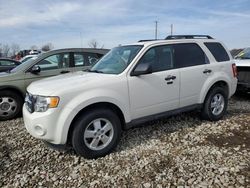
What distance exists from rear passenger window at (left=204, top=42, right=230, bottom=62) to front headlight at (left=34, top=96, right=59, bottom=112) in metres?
3.42

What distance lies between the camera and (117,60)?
4.58m

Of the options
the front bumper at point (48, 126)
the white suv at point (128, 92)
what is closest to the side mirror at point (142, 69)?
the white suv at point (128, 92)

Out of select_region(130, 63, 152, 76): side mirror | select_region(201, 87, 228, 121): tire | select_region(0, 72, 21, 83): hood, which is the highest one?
select_region(130, 63, 152, 76): side mirror

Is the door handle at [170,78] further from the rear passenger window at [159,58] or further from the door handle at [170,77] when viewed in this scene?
the rear passenger window at [159,58]

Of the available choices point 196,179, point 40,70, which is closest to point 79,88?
point 196,179

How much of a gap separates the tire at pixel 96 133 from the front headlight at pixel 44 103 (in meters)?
0.44

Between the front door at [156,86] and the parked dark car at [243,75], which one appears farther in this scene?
the parked dark car at [243,75]

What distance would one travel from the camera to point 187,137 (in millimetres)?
4609

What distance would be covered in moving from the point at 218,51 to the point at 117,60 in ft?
7.80

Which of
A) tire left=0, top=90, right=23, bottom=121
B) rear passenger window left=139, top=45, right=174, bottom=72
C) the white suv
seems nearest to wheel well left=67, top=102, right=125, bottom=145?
the white suv

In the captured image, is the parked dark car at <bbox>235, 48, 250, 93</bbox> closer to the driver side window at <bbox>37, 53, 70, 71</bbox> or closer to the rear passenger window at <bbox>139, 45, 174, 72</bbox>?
the rear passenger window at <bbox>139, 45, 174, 72</bbox>

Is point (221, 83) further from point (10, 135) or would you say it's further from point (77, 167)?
point (10, 135)

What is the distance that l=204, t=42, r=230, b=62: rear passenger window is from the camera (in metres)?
5.35

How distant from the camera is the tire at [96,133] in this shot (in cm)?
372
